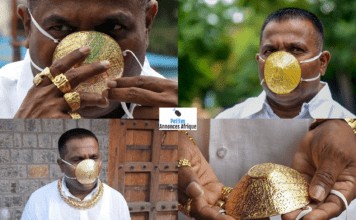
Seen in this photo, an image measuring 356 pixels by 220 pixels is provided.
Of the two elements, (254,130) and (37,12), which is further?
(254,130)

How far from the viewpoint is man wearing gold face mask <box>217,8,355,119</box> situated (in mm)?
5938

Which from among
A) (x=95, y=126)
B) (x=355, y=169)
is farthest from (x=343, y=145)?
(x=95, y=126)

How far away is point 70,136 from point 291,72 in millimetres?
1793

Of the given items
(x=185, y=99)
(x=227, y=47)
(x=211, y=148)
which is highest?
(x=227, y=47)

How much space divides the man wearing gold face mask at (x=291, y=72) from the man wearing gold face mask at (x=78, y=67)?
75 centimetres

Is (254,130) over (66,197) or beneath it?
over

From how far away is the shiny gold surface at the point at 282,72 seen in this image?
19.5 ft

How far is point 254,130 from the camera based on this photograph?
6055 millimetres

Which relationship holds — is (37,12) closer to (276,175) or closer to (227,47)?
(227,47)

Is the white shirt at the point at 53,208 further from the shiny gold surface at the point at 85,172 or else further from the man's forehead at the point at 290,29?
the man's forehead at the point at 290,29

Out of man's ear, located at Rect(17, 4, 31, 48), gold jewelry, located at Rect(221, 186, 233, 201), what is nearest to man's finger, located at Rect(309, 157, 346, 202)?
gold jewelry, located at Rect(221, 186, 233, 201)

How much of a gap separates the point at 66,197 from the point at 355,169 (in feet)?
7.55

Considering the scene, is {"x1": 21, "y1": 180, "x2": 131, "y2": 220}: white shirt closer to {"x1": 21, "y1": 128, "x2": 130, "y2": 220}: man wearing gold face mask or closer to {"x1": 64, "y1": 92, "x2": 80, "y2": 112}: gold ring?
{"x1": 21, "y1": 128, "x2": 130, "y2": 220}: man wearing gold face mask

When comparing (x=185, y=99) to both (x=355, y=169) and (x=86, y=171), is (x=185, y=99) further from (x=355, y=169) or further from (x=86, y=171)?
(x=355, y=169)
